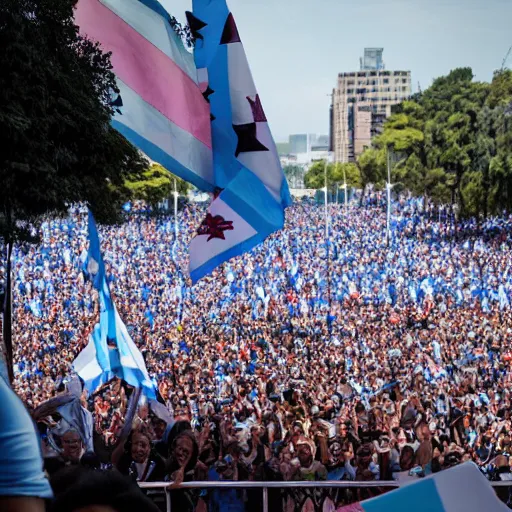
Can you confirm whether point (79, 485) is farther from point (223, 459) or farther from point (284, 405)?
point (284, 405)

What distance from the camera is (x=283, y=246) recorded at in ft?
44.3

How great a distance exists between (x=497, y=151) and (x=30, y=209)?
9499 mm

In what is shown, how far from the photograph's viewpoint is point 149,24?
211 inches

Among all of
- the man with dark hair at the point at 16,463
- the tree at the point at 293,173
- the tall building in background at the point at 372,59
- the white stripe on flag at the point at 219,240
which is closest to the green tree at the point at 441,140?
the tree at the point at 293,173

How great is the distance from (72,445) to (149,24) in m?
2.47

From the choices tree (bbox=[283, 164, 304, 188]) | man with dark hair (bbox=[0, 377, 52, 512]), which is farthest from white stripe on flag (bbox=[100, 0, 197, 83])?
tree (bbox=[283, 164, 304, 188])

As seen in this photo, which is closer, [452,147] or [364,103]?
[452,147]

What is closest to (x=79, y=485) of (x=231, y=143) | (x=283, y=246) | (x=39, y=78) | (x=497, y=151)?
(x=231, y=143)

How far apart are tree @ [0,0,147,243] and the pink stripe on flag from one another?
128 cm

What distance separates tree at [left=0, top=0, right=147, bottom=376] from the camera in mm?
6877

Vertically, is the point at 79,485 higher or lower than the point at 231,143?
lower

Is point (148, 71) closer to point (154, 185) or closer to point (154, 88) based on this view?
point (154, 88)

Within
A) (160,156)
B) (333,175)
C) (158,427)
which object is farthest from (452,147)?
(160,156)

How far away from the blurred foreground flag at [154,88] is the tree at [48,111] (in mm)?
1315
